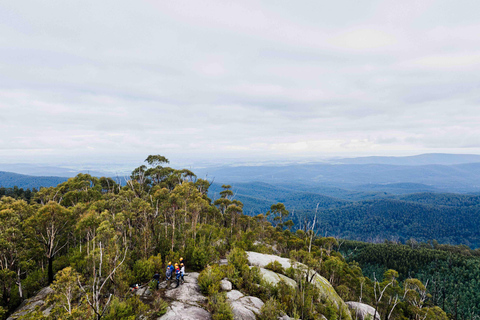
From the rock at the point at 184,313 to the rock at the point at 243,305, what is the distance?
1.85 meters

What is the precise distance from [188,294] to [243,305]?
4.29 meters

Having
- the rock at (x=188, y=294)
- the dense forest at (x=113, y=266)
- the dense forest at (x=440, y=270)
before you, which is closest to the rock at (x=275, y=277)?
the dense forest at (x=113, y=266)

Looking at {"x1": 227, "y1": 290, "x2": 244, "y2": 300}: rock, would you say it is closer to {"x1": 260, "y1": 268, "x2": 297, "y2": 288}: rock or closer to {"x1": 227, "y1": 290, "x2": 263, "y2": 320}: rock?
{"x1": 227, "y1": 290, "x2": 263, "y2": 320}: rock

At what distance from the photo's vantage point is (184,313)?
1312 cm

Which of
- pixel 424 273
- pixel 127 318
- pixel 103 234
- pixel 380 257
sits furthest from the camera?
pixel 380 257

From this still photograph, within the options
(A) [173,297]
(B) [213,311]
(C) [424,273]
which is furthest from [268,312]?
(C) [424,273]

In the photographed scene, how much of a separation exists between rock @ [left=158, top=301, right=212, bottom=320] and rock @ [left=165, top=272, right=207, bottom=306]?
2.16 feet

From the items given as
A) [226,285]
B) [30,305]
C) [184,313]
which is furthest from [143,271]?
[30,305]

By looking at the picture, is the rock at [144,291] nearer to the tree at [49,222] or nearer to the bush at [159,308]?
the bush at [159,308]

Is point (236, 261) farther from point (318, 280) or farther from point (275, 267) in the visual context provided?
point (318, 280)

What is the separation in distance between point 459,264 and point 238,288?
13938 cm

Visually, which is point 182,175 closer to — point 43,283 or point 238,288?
point 43,283

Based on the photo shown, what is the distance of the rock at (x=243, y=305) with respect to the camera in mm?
13797

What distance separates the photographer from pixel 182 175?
153 feet
